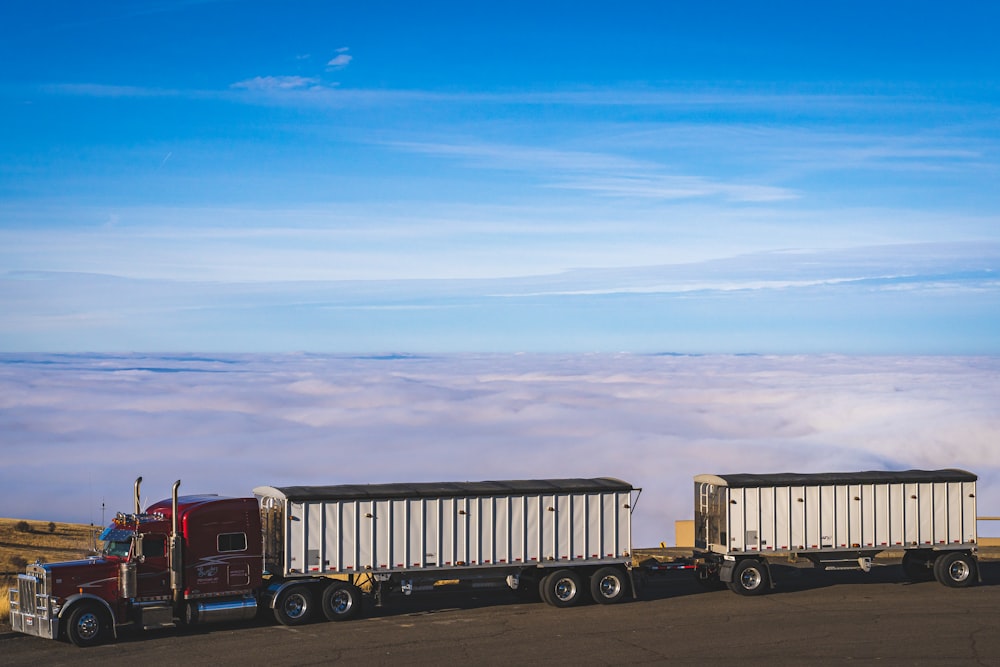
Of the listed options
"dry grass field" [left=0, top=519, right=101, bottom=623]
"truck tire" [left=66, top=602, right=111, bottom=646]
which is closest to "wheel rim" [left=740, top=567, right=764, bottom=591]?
"truck tire" [left=66, top=602, right=111, bottom=646]

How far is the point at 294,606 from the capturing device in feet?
85.0

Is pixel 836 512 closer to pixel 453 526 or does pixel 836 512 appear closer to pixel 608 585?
pixel 608 585

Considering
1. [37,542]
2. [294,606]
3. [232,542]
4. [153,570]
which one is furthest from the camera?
[37,542]

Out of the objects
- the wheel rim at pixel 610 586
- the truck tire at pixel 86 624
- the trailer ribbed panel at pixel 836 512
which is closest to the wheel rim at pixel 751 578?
the trailer ribbed panel at pixel 836 512

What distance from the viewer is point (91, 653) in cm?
2302

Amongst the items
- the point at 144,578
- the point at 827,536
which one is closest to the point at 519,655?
the point at 144,578

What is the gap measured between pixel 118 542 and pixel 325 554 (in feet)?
14.5

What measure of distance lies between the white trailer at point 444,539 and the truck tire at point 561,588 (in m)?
0.02

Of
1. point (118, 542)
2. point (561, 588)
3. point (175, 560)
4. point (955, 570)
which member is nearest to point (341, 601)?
point (175, 560)

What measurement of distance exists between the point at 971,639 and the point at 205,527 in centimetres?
1613

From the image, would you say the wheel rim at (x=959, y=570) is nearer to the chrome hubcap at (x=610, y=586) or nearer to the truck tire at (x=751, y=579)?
the truck tire at (x=751, y=579)

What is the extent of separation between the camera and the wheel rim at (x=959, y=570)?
3122cm

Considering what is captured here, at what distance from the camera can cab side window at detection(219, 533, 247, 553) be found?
82.9 feet

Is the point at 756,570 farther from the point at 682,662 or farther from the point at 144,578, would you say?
the point at 144,578
